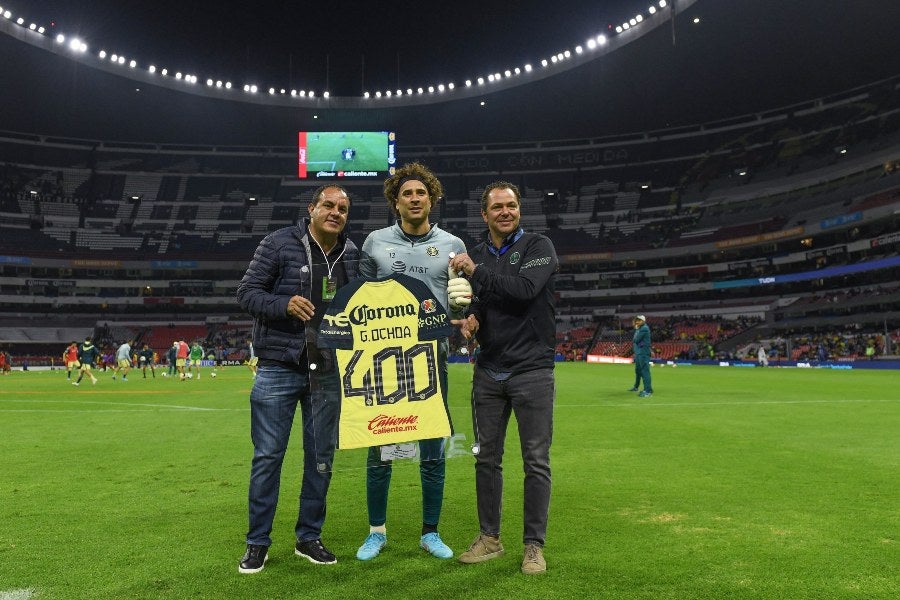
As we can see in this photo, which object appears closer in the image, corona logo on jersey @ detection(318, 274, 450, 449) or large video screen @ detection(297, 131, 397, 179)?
corona logo on jersey @ detection(318, 274, 450, 449)

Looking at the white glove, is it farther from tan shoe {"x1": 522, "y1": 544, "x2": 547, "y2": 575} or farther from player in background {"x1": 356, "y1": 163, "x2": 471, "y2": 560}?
tan shoe {"x1": 522, "y1": 544, "x2": 547, "y2": 575}

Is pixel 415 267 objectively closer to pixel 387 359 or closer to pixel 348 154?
pixel 387 359

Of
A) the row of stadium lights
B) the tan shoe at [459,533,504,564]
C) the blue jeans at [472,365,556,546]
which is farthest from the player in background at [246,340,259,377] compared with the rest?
the row of stadium lights

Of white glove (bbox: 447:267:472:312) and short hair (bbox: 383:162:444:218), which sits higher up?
short hair (bbox: 383:162:444:218)

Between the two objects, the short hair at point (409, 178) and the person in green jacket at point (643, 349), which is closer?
the short hair at point (409, 178)

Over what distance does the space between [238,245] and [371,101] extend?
23469 millimetres

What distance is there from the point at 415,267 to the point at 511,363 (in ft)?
3.04

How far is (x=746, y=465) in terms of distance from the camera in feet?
22.5

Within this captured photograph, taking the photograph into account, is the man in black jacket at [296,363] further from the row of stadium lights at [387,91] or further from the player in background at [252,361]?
the row of stadium lights at [387,91]

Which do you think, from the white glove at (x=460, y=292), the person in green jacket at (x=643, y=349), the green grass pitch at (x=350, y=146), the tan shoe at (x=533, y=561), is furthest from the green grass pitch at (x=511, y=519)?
the green grass pitch at (x=350, y=146)

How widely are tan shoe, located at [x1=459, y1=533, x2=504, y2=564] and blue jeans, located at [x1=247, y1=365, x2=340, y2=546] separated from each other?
103cm

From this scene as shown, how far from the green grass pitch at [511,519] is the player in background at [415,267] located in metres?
0.18

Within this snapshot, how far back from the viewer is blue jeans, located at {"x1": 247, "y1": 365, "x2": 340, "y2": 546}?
3.87m

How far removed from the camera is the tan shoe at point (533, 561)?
3666 mm
